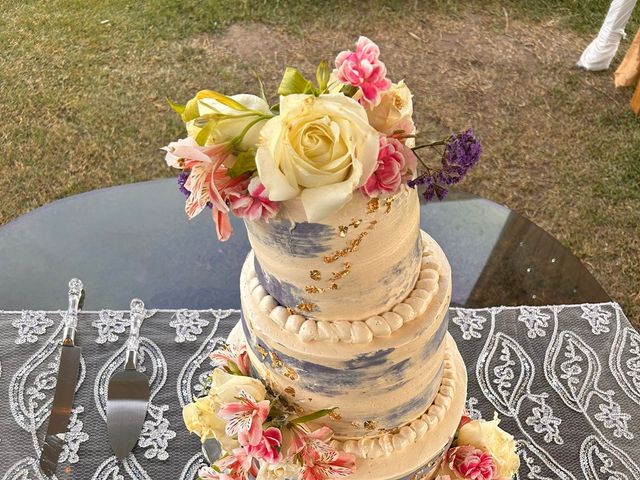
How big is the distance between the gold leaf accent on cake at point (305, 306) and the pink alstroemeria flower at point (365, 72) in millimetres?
274

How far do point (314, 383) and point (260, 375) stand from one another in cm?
12

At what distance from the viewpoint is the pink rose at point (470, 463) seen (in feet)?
3.55

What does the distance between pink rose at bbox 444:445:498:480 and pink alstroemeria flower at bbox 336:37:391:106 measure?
0.64m

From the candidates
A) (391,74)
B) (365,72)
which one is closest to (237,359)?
(365,72)

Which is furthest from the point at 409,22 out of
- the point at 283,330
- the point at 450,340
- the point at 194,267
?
the point at 283,330

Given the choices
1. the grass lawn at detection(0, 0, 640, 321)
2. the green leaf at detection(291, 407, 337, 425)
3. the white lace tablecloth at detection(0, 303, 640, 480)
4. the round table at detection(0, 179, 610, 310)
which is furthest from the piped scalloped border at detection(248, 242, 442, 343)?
the grass lawn at detection(0, 0, 640, 321)

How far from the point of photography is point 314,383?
3.03 ft

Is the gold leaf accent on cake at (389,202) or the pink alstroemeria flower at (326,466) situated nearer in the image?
the gold leaf accent on cake at (389,202)

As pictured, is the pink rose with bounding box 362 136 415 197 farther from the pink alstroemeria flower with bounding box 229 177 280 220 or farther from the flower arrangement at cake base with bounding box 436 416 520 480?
the flower arrangement at cake base with bounding box 436 416 520 480

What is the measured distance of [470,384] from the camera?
146cm

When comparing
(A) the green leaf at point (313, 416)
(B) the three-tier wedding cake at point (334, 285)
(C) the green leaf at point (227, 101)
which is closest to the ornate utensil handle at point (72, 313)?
(B) the three-tier wedding cake at point (334, 285)

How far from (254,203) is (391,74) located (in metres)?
2.77

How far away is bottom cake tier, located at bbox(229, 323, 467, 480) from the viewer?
0.99m

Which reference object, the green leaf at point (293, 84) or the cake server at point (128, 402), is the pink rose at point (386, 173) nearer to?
the green leaf at point (293, 84)
